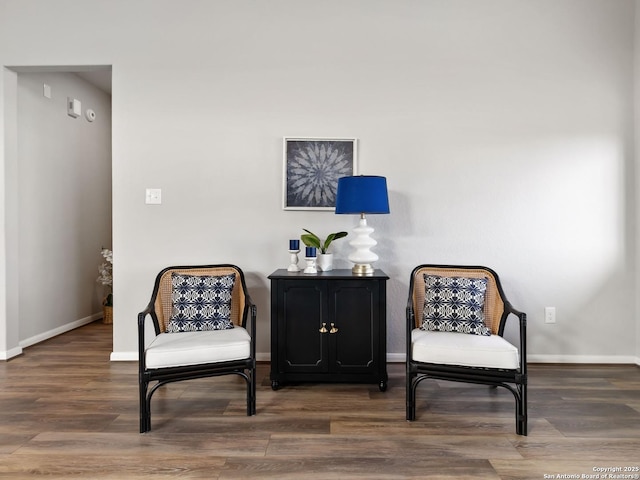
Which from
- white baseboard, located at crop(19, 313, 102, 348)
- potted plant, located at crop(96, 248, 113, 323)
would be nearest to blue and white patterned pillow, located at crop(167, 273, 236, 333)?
white baseboard, located at crop(19, 313, 102, 348)

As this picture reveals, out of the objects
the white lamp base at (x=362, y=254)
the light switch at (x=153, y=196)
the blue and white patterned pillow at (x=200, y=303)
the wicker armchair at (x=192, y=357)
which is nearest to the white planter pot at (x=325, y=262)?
the white lamp base at (x=362, y=254)

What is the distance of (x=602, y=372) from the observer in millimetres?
2969

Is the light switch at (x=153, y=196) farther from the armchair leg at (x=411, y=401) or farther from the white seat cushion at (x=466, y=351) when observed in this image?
the armchair leg at (x=411, y=401)

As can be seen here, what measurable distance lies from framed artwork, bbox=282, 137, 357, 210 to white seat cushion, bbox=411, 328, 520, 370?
133cm

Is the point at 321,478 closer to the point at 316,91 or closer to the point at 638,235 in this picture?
the point at 316,91

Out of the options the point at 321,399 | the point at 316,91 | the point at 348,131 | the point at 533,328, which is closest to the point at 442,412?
the point at 321,399

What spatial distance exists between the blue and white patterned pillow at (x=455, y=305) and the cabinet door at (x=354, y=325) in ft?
1.11

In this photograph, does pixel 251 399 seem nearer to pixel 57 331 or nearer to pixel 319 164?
pixel 319 164

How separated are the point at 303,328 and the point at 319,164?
1263 mm

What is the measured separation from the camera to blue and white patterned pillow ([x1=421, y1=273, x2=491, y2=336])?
254 cm

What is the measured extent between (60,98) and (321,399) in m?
3.85

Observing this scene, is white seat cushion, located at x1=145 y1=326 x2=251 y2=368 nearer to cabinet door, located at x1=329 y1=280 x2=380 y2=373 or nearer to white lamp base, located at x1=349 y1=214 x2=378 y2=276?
cabinet door, located at x1=329 y1=280 x2=380 y2=373

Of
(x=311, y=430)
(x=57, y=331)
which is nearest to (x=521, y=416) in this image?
(x=311, y=430)

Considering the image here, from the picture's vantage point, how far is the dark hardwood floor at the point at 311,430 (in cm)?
175
